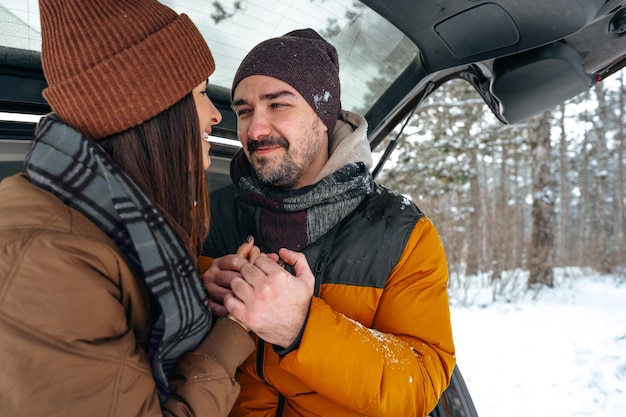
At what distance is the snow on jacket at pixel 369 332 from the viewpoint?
1.48 meters

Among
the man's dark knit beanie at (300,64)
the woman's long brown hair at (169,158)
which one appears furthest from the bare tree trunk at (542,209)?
the woman's long brown hair at (169,158)

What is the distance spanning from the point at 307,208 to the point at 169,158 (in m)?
0.73

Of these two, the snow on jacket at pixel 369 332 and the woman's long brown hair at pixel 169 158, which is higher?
the woman's long brown hair at pixel 169 158

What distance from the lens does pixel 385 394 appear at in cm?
152

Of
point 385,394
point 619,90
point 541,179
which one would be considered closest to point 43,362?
point 385,394

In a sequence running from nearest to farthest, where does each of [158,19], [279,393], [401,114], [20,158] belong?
1. [158,19]
2. [279,393]
3. [20,158]
4. [401,114]

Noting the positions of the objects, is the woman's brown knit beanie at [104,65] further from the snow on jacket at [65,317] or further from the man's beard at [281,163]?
the man's beard at [281,163]

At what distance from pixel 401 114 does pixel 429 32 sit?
0.61 meters

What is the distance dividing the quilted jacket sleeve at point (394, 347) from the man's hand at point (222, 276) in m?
0.25

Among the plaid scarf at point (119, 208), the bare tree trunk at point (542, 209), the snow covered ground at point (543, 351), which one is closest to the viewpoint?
the plaid scarf at point (119, 208)

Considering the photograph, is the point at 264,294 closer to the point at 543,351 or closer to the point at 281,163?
the point at 281,163

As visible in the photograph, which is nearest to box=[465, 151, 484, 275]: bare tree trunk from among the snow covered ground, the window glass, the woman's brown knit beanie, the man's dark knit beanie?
the snow covered ground

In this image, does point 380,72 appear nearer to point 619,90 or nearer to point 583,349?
point 583,349

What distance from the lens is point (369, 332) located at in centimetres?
159
